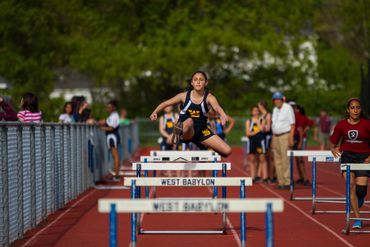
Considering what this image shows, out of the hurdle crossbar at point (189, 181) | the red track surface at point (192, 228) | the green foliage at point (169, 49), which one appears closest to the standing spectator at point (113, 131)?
the red track surface at point (192, 228)

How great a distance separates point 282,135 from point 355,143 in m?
8.63

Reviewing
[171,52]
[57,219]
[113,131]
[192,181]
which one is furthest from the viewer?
[171,52]

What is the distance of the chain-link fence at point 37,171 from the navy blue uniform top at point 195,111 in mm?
2208

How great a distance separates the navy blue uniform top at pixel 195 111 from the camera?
14.4m

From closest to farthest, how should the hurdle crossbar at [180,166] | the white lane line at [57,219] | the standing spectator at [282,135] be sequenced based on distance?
1. the hurdle crossbar at [180,166]
2. the white lane line at [57,219]
3. the standing spectator at [282,135]

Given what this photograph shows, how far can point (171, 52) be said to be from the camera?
60969mm

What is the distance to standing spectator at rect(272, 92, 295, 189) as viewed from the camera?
23.1 meters

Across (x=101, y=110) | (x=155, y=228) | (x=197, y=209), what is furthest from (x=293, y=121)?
(x=101, y=110)

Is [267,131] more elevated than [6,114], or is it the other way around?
[6,114]

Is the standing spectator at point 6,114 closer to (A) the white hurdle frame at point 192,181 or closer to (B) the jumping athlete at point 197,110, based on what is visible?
(B) the jumping athlete at point 197,110

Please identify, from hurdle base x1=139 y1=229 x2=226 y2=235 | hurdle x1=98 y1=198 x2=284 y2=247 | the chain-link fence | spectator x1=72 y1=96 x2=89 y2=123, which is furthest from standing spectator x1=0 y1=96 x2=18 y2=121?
spectator x1=72 y1=96 x2=89 y2=123

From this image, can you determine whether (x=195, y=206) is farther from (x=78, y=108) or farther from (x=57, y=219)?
(x=78, y=108)

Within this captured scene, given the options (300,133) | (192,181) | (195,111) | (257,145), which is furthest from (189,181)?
(257,145)

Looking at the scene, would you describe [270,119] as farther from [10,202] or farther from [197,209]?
[197,209]
